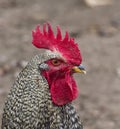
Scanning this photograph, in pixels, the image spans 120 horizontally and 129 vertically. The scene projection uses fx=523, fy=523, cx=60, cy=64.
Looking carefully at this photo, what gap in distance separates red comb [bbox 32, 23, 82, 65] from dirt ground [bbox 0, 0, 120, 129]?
245 centimetres

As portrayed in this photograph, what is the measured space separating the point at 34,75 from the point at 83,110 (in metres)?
2.89

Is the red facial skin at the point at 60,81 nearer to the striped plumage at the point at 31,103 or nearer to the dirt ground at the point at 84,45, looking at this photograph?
the striped plumage at the point at 31,103

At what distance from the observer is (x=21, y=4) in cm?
1059

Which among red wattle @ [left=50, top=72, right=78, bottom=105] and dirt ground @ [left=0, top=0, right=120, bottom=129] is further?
dirt ground @ [left=0, top=0, right=120, bottom=129]

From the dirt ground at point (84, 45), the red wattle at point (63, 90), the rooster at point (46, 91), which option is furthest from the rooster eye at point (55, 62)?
the dirt ground at point (84, 45)

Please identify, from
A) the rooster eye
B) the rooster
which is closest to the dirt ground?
the rooster

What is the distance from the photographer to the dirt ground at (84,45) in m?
6.89

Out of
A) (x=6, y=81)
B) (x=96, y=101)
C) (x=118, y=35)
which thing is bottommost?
(x=96, y=101)

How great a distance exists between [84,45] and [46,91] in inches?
182

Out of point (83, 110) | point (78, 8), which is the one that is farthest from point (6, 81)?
point (78, 8)

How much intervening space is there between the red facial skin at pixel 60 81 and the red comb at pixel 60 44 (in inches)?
2.9

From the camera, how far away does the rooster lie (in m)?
3.97

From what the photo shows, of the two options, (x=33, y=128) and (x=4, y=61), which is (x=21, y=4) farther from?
(x=33, y=128)

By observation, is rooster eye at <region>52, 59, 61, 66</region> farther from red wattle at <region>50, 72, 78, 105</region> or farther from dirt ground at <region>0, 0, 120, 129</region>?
dirt ground at <region>0, 0, 120, 129</region>
